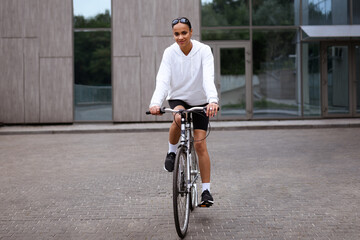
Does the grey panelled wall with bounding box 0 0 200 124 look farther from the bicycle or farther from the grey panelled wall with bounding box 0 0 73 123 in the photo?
the bicycle

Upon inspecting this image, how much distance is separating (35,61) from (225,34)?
6.90 m

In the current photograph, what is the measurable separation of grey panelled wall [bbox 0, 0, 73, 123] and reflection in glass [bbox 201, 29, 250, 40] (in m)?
4.89

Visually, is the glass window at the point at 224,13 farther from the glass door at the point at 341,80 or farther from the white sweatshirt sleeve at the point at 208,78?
the white sweatshirt sleeve at the point at 208,78

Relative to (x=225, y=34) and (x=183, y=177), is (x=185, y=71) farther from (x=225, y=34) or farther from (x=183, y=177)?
(x=225, y=34)

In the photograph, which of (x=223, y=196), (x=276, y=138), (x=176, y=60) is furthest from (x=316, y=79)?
(x=176, y=60)

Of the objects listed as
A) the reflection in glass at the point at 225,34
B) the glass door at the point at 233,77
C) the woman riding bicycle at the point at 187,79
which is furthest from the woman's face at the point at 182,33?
the reflection in glass at the point at 225,34

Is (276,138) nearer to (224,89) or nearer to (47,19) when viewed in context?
(224,89)

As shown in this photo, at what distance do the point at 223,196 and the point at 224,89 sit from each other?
1239cm

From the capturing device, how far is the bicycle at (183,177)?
3.92 metres

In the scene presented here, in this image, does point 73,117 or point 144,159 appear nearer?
point 144,159

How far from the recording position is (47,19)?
17406 millimetres

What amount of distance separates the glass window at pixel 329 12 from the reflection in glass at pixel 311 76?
2.99 feet

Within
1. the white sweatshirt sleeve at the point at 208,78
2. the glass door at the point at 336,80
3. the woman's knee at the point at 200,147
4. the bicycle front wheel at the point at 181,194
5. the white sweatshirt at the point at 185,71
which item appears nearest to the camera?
the bicycle front wheel at the point at 181,194

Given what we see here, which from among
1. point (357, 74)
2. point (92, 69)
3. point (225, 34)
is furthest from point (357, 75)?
point (92, 69)
